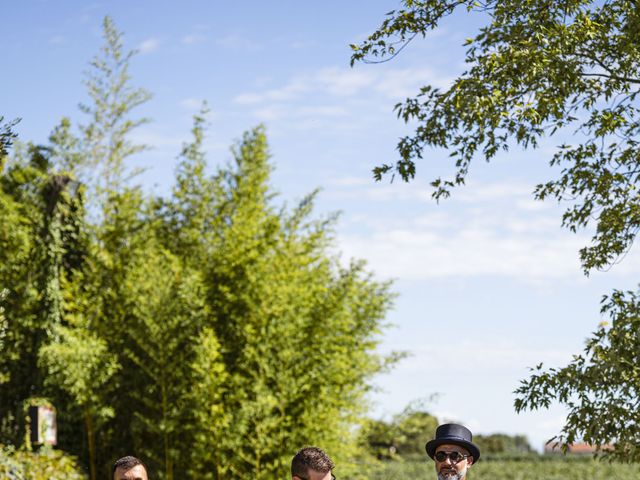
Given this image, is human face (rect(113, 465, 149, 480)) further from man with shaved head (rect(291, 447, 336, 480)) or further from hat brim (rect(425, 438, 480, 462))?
hat brim (rect(425, 438, 480, 462))

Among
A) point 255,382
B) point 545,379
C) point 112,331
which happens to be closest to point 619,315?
point 545,379

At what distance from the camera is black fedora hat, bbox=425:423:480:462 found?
14.7 feet

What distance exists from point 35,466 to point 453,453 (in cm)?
892

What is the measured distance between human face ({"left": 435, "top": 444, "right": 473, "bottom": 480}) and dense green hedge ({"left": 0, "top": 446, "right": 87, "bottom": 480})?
8.10 m

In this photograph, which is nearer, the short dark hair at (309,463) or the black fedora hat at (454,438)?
the short dark hair at (309,463)

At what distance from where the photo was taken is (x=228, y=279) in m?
15.1

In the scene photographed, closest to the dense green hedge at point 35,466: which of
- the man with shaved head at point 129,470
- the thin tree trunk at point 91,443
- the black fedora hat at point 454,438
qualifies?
the thin tree trunk at point 91,443

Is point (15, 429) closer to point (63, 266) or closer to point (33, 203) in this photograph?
point (63, 266)

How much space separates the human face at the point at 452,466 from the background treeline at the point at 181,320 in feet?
29.3

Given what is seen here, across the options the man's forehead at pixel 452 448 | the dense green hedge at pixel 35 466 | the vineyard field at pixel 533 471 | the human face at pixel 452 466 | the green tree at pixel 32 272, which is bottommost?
the human face at pixel 452 466

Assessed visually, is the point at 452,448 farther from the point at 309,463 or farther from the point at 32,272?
the point at 32,272

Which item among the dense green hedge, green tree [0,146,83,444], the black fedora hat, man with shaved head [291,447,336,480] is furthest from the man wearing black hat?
green tree [0,146,83,444]

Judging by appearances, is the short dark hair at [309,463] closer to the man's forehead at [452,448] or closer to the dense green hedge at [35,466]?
the man's forehead at [452,448]

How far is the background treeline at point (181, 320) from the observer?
13945 millimetres
